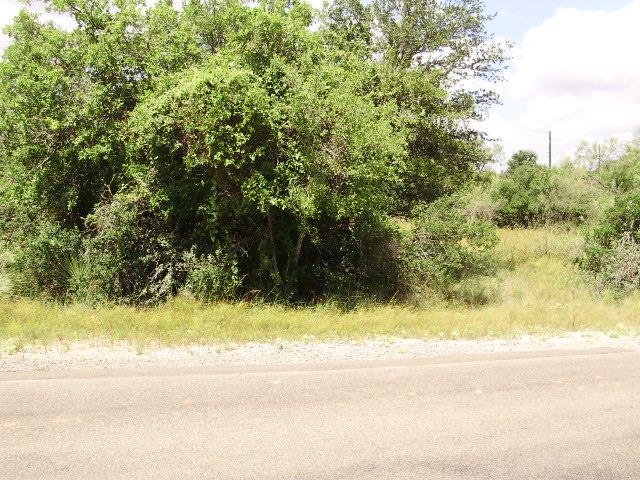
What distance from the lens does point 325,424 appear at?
493 centimetres

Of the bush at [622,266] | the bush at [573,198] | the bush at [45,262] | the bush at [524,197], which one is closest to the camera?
the bush at [45,262]

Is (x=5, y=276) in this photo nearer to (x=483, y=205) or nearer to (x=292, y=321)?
(x=292, y=321)

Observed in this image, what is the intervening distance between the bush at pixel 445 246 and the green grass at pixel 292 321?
953 millimetres

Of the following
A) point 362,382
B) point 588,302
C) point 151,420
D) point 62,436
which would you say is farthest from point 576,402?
point 588,302

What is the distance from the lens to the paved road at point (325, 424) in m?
4.12

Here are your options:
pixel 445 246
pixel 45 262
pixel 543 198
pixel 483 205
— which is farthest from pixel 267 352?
pixel 483 205

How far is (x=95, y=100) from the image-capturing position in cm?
1107

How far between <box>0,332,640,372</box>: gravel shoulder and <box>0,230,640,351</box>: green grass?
1.22 ft

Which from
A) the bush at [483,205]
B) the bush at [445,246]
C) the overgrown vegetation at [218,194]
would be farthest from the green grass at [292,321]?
the bush at [483,205]

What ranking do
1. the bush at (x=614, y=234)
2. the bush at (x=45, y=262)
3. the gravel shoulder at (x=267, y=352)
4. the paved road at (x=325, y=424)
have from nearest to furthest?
the paved road at (x=325, y=424)
the gravel shoulder at (x=267, y=352)
the bush at (x=45, y=262)
the bush at (x=614, y=234)

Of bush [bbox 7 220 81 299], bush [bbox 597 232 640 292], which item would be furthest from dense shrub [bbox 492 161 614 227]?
bush [bbox 7 220 81 299]

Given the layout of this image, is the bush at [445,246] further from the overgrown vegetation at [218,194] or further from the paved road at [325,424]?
the paved road at [325,424]

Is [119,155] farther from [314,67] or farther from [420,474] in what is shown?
[420,474]

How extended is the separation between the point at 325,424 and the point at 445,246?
388 inches
